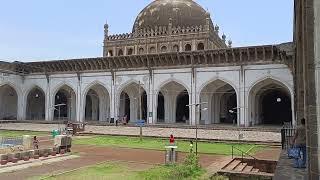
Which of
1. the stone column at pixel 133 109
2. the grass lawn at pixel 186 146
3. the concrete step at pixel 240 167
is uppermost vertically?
the stone column at pixel 133 109

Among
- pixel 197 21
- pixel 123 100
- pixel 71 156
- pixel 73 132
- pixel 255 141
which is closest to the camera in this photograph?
pixel 71 156

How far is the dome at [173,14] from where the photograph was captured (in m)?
38.5

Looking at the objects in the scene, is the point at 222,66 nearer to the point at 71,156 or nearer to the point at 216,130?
the point at 216,130

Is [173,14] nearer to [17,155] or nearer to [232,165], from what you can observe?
[232,165]

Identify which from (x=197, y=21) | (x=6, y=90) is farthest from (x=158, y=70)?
(x=6, y=90)

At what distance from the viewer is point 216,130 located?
24.3m

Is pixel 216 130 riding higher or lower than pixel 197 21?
lower

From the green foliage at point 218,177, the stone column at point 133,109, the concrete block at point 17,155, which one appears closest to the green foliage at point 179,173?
the green foliage at point 218,177

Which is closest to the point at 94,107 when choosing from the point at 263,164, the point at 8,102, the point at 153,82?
the point at 8,102

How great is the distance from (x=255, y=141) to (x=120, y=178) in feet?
38.2

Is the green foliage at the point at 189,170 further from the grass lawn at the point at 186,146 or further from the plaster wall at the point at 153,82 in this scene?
the plaster wall at the point at 153,82

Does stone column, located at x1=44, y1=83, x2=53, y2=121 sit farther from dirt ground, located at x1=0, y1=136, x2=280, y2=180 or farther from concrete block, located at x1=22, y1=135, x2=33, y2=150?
concrete block, located at x1=22, y1=135, x2=33, y2=150

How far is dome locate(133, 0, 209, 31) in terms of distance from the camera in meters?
38.5

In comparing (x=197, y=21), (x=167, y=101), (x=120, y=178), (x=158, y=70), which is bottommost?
(x=120, y=178)
